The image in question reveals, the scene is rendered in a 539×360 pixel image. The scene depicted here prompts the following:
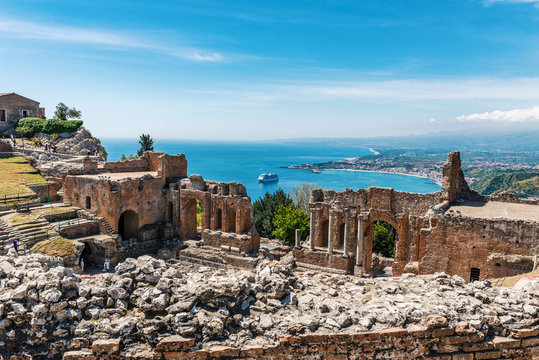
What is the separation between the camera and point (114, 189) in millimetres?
28906

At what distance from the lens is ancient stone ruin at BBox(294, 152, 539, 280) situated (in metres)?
17.2

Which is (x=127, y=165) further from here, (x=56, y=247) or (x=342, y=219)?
(x=342, y=219)

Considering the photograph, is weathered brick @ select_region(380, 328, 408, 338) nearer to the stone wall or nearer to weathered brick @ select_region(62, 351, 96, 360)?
the stone wall

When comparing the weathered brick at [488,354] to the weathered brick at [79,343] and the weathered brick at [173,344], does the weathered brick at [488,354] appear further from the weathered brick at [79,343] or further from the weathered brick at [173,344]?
the weathered brick at [79,343]

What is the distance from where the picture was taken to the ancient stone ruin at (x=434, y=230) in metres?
17.2

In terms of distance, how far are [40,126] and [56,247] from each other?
36.2 m

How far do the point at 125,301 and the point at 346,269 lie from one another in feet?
60.6

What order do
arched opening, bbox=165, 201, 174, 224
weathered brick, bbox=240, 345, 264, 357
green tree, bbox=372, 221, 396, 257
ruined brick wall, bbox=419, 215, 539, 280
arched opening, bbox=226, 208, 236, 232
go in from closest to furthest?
1. weathered brick, bbox=240, 345, 264, 357
2. ruined brick wall, bbox=419, 215, 539, 280
3. arched opening, bbox=226, 208, 236, 232
4. arched opening, bbox=165, 201, 174, 224
5. green tree, bbox=372, 221, 396, 257

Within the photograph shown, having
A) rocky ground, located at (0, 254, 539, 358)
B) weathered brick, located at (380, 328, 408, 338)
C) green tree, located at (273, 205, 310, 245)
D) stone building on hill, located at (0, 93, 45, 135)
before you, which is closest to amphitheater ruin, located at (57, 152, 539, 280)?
rocky ground, located at (0, 254, 539, 358)

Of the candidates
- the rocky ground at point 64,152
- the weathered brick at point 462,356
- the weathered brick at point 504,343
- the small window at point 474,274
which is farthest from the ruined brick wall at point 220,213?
→ the weathered brick at point 504,343

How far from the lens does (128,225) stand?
104ft

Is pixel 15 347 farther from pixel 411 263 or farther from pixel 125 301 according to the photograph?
pixel 411 263

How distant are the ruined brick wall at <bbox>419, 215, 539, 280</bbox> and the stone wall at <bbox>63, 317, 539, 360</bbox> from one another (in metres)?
10.5

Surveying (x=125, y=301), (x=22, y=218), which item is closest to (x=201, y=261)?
(x=22, y=218)
